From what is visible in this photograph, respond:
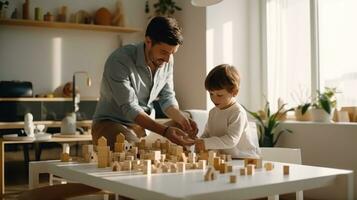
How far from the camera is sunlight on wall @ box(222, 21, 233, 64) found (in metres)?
4.89

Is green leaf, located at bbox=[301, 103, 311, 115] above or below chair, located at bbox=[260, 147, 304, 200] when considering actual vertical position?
above

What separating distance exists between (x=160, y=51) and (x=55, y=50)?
10.0 ft

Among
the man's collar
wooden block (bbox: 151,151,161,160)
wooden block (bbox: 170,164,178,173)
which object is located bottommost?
wooden block (bbox: 170,164,178,173)

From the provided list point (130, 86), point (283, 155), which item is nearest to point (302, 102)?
point (283, 155)

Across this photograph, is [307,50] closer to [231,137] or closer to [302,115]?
[302,115]

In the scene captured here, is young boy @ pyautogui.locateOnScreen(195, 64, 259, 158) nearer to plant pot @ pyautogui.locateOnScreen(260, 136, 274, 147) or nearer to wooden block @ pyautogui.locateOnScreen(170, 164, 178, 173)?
wooden block @ pyautogui.locateOnScreen(170, 164, 178, 173)

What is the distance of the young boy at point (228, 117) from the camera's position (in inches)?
89.7

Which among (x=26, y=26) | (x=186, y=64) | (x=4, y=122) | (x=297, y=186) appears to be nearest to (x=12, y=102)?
(x=4, y=122)

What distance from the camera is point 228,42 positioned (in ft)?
16.1

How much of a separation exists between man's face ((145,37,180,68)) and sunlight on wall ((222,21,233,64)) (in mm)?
2505

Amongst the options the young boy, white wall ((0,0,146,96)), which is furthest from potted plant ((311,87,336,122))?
white wall ((0,0,146,96))

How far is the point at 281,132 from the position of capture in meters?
4.23

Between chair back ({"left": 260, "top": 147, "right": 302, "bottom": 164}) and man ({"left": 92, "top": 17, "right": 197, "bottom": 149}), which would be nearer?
man ({"left": 92, "top": 17, "right": 197, "bottom": 149})

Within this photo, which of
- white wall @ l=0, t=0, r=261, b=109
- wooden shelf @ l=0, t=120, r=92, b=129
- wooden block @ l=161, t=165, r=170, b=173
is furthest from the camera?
white wall @ l=0, t=0, r=261, b=109
